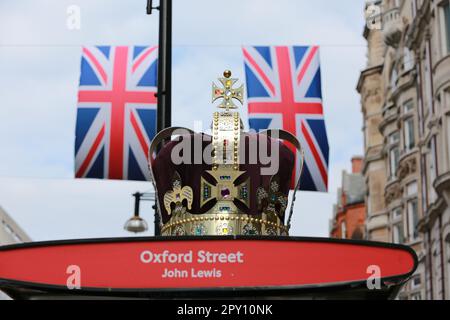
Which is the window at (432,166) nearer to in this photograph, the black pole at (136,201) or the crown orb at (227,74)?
the black pole at (136,201)

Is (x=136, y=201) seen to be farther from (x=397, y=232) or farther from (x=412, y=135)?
(x=397, y=232)

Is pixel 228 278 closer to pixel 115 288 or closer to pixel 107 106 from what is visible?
pixel 115 288

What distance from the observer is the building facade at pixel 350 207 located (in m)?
74.4

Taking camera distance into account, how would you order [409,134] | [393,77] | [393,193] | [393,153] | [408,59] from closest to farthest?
[409,134] < [408,59] < [393,193] < [393,153] < [393,77]

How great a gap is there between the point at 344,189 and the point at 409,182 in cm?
3635

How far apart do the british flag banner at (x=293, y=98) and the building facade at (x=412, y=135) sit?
20263 mm

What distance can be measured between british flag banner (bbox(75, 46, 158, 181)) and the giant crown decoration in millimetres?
3207

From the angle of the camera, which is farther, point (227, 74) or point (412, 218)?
point (412, 218)

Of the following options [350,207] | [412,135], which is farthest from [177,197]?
[350,207]

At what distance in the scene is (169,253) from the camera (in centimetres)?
612

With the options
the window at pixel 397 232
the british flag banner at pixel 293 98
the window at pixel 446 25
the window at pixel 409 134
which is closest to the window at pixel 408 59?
the window at pixel 409 134

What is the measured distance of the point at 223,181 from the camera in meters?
Result: 8.15

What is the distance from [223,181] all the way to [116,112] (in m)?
4.09

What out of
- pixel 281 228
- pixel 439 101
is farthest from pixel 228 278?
pixel 439 101
